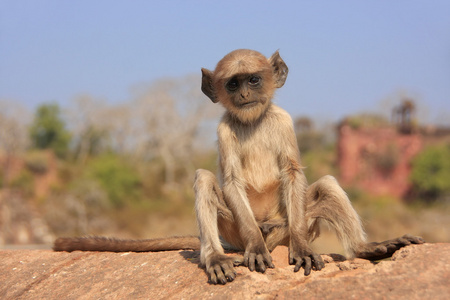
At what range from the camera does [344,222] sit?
18.4 ft

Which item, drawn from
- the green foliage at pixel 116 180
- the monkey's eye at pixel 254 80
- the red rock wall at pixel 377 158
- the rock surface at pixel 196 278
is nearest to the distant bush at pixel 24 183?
the green foliage at pixel 116 180

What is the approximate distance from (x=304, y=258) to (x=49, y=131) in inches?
1889

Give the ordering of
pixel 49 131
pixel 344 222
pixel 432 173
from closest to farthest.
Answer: pixel 344 222 < pixel 432 173 < pixel 49 131

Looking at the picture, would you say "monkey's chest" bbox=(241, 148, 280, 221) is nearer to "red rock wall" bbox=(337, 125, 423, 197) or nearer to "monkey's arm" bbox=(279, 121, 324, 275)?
"monkey's arm" bbox=(279, 121, 324, 275)

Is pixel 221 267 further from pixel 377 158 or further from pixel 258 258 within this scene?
pixel 377 158

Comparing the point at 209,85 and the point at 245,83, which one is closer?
the point at 245,83

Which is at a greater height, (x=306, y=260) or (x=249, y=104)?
(x=249, y=104)

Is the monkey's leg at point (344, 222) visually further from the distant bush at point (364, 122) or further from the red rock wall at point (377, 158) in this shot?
the distant bush at point (364, 122)

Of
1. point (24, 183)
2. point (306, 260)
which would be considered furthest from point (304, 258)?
point (24, 183)

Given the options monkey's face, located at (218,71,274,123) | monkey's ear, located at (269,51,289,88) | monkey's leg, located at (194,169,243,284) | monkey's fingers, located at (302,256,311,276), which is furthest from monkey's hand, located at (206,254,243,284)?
monkey's ear, located at (269,51,289,88)

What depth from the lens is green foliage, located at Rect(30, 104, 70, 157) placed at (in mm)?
49438

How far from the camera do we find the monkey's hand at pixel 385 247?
5242mm

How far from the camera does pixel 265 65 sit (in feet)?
20.1

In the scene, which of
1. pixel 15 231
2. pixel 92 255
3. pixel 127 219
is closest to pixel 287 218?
pixel 92 255
